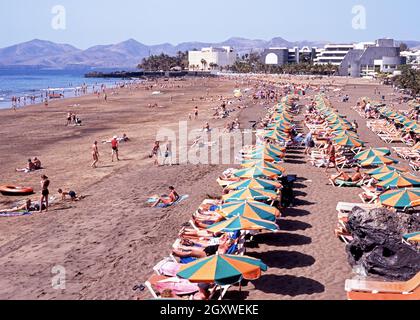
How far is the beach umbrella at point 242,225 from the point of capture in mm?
9648

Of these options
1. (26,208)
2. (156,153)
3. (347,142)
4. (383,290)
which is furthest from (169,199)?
(347,142)

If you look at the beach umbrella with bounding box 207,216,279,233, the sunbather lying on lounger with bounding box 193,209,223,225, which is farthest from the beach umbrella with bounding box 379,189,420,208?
the sunbather lying on lounger with bounding box 193,209,223,225

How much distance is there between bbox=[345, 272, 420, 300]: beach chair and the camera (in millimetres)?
7219

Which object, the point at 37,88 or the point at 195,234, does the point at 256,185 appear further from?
the point at 37,88

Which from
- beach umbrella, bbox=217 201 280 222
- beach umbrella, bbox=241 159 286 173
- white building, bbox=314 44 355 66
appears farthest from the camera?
white building, bbox=314 44 355 66

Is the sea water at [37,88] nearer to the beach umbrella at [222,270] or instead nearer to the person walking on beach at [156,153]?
the person walking on beach at [156,153]

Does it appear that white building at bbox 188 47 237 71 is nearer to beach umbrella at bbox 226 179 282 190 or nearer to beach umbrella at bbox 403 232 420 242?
beach umbrella at bbox 226 179 282 190

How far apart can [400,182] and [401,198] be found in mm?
1628

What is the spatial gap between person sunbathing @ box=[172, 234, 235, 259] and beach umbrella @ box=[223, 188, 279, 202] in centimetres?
188

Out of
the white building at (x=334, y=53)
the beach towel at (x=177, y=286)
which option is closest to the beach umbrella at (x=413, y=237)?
the beach towel at (x=177, y=286)

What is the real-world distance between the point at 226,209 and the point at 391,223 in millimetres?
3453

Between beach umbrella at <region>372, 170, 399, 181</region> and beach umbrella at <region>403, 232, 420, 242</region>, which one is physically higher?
beach umbrella at <region>372, 170, 399, 181</region>
